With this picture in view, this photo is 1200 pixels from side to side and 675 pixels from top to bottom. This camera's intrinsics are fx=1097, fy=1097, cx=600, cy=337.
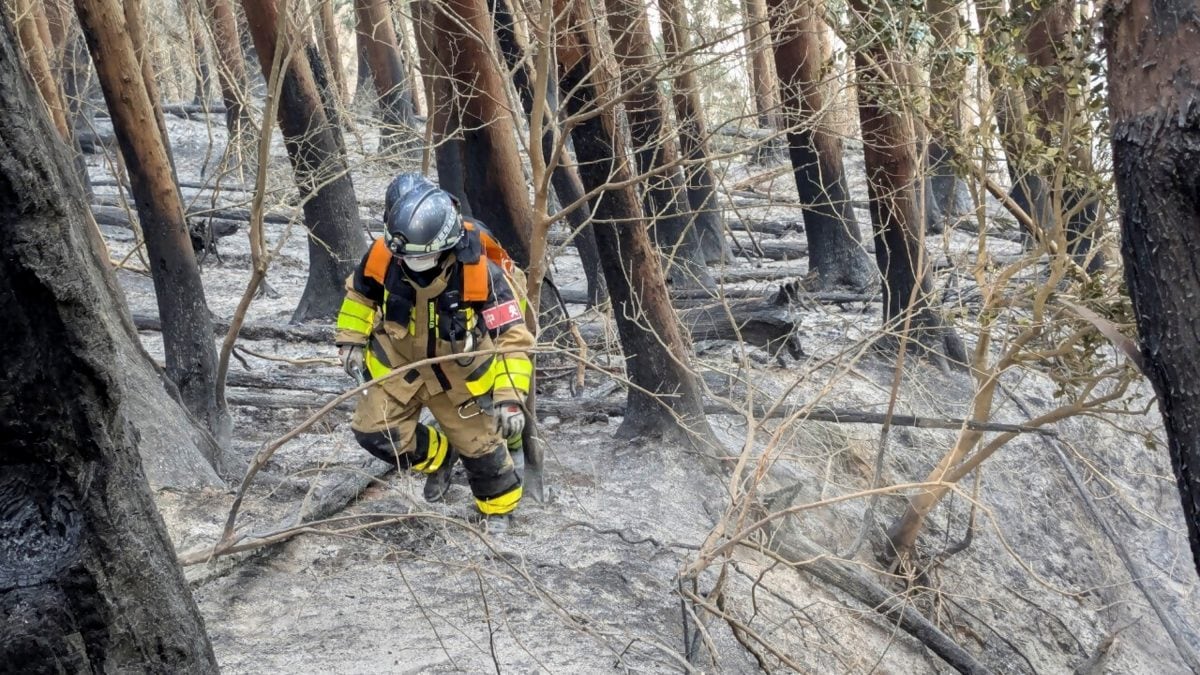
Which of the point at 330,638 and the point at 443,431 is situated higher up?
the point at 443,431

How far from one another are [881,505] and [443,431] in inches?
148

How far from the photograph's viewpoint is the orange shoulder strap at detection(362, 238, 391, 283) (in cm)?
517

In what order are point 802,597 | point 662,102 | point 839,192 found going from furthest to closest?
1. point 839,192
2. point 662,102
3. point 802,597

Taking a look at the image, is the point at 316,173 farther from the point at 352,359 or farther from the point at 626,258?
the point at 352,359

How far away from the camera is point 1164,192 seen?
2.41 m

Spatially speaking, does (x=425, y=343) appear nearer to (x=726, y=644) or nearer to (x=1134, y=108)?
(x=726, y=644)

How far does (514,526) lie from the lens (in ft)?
19.6

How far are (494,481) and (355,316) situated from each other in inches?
44.5

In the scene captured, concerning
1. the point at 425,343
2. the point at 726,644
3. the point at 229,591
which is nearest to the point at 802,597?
the point at 726,644

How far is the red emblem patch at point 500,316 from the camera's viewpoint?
5098 mm

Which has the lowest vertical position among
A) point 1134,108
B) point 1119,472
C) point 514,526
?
point 1119,472

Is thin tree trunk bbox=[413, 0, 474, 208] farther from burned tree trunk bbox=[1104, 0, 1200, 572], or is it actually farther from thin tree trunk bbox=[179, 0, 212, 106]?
burned tree trunk bbox=[1104, 0, 1200, 572]

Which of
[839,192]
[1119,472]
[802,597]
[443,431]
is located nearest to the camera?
[443,431]

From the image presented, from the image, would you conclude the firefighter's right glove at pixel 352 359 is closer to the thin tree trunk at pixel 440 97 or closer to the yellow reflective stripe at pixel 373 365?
the yellow reflective stripe at pixel 373 365
